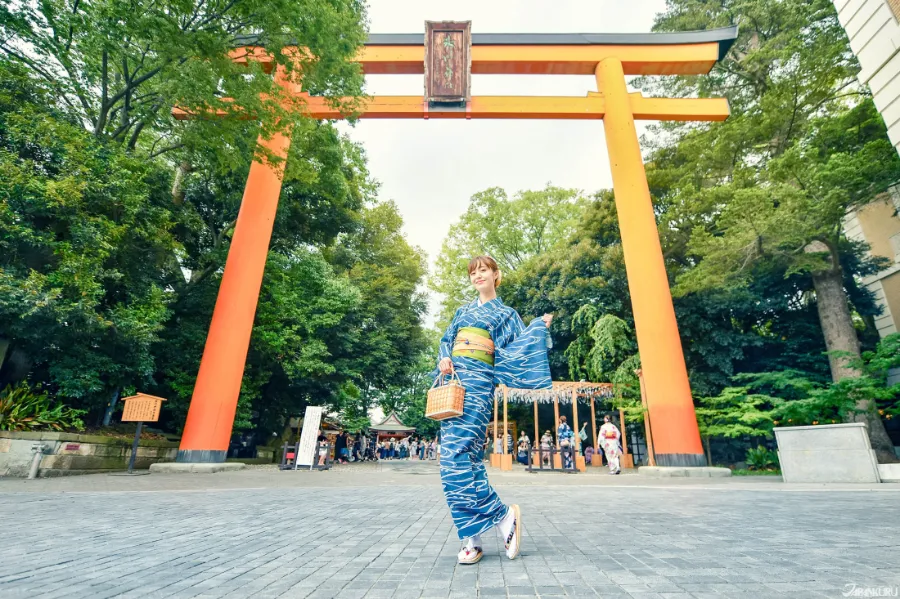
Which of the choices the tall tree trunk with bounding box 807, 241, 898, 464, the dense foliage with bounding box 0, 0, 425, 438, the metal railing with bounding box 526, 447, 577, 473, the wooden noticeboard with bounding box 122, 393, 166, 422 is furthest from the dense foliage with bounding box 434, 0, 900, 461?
the wooden noticeboard with bounding box 122, 393, 166, 422

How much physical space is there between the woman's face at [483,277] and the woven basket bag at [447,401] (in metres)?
0.70

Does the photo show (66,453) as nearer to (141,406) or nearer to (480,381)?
(141,406)

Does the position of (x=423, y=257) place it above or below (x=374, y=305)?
above

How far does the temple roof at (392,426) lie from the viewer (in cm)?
3158

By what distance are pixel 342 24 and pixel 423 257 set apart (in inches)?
492

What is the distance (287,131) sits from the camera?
844 cm

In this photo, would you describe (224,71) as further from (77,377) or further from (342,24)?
(77,377)

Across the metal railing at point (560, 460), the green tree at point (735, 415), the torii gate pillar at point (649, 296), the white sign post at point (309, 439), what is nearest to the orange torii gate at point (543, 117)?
the torii gate pillar at point (649, 296)

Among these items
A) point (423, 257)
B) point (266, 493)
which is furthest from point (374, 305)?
point (266, 493)

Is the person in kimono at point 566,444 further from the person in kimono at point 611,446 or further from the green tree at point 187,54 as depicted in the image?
the green tree at point 187,54

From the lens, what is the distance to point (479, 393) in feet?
8.41

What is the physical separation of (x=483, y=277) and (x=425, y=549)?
1.74 m

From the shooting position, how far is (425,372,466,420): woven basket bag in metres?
2.42

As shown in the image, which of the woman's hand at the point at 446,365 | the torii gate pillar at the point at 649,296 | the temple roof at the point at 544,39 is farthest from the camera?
the temple roof at the point at 544,39
